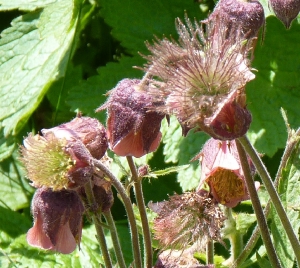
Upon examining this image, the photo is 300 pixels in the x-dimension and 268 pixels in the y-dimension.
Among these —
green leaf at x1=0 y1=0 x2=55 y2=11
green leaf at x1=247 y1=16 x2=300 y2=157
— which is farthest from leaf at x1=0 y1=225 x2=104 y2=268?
green leaf at x1=0 y1=0 x2=55 y2=11

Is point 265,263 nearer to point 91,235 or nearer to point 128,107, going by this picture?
point 128,107

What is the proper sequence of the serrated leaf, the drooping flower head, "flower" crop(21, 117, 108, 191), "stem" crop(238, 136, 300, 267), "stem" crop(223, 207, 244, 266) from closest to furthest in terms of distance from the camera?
the drooping flower head → "stem" crop(238, 136, 300, 267) → "flower" crop(21, 117, 108, 191) → "stem" crop(223, 207, 244, 266) → the serrated leaf

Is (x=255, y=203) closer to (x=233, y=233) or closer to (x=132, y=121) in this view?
(x=132, y=121)

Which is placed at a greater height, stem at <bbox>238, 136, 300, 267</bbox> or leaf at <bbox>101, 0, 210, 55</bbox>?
leaf at <bbox>101, 0, 210, 55</bbox>

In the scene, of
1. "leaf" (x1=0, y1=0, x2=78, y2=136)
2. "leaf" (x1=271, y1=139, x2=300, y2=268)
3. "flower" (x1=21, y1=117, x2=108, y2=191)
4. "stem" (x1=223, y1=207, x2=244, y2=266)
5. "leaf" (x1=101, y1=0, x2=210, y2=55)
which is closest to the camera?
"flower" (x1=21, y1=117, x2=108, y2=191)

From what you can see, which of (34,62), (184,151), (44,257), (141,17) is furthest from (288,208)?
(34,62)

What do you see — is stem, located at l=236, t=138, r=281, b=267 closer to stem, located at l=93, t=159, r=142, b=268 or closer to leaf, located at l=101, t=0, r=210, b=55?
stem, located at l=93, t=159, r=142, b=268
